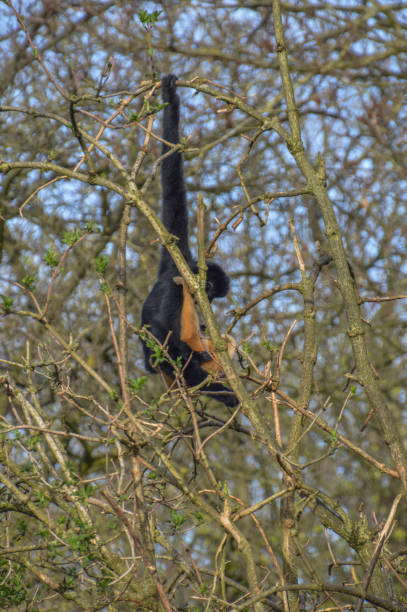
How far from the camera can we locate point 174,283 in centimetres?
544

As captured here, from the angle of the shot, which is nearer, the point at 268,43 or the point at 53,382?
the point at 53,382

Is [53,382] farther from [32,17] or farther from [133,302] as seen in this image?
[32,17]

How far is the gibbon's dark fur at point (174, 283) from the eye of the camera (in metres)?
4.77

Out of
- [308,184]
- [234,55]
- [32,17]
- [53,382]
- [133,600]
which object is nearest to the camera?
[133,600]

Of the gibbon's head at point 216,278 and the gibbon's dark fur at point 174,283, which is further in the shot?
the gibbon's head at point 216,278

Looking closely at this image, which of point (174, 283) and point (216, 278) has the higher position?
point (216, 278)

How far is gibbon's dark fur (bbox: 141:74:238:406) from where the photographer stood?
477 centimetres

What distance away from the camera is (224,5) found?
933 cm

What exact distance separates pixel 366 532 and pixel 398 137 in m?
7.52

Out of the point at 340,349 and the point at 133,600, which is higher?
the point at 340,349

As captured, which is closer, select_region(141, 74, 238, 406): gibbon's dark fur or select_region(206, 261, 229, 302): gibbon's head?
select_region(141, 74, 238, 406): gibbon's dark fur

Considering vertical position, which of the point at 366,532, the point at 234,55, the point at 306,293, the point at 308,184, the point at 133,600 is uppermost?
the point at 234,55

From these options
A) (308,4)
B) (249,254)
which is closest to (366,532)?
(249,254)

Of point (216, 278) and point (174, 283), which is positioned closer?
point (174, 283)
